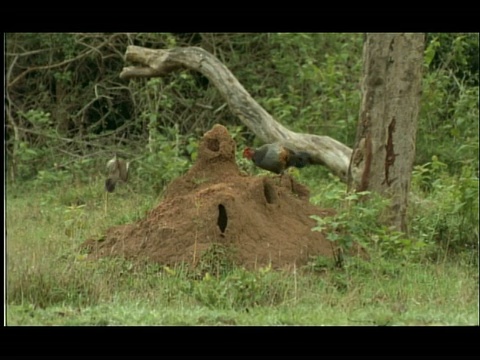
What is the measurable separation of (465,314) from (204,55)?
7007 mm

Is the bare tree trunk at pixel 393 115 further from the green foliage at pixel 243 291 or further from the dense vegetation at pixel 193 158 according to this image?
the green foliage at pixel 243 291

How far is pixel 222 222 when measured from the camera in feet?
29.7

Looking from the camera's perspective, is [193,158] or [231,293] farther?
[193,158]

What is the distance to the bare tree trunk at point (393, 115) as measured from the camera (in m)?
10.5

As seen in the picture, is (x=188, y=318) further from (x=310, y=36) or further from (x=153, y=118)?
(x=310, y=36)

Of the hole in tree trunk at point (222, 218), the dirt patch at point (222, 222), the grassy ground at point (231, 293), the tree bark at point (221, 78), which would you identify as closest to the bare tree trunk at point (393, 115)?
the dirt patch at point (222, 222)

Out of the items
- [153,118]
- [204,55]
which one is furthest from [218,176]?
[153,118]

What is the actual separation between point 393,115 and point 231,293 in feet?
11.6

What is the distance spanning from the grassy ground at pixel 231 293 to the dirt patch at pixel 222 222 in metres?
0.24

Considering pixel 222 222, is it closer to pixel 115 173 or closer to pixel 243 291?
pixel 243 291

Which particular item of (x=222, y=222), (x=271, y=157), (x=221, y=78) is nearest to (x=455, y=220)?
(x=271, y=157)

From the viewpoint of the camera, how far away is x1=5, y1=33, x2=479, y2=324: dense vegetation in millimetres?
7914

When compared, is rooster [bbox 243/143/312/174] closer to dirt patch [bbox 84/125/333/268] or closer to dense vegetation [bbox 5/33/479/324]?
dirt patch [bbox 84/125/333/268]

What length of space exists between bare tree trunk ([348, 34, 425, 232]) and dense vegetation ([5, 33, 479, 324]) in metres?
0.47
